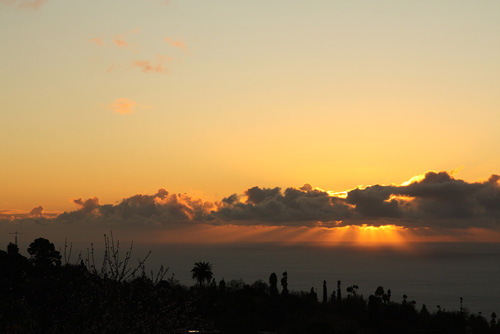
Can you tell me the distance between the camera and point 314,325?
239 feet

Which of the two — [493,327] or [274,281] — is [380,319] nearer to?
[274,281]

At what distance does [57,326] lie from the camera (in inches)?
647

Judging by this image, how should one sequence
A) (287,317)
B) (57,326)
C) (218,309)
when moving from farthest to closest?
(287,317) < (218,309) < (57,326)

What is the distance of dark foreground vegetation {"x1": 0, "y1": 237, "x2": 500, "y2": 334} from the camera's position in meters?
16.7

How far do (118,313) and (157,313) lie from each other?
14.4 ft

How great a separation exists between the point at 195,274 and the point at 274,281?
1804 cm

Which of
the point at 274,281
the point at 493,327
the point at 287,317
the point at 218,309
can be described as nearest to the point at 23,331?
the point at 218,309

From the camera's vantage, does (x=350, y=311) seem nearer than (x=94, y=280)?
No

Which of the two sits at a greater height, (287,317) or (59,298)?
(59,298)

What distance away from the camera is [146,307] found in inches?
959

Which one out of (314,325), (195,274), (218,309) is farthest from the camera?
(195,274)

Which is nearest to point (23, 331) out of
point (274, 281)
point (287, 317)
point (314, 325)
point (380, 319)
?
point (314, 325)

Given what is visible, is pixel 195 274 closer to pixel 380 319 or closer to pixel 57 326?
pixel 380 319

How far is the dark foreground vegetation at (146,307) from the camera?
16.7m
